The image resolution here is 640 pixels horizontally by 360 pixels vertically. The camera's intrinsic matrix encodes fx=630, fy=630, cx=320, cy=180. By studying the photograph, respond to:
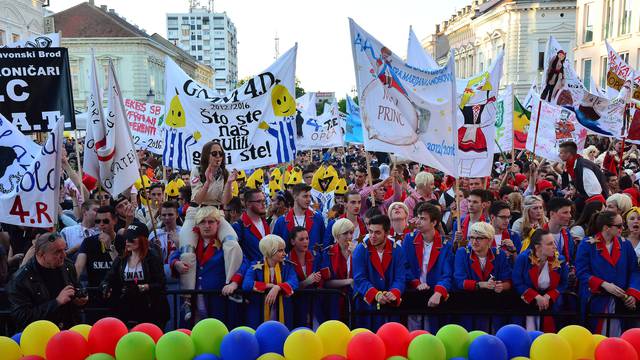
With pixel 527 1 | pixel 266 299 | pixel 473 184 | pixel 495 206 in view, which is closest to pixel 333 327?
pixel 266 299

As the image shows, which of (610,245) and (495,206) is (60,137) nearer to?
(495,206)

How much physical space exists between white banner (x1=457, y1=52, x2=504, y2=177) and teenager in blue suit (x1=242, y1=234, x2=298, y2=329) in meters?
2.66

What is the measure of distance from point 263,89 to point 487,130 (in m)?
2.70

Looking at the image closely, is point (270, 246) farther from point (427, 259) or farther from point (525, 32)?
point (525, 32)

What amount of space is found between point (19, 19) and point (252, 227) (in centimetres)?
4085

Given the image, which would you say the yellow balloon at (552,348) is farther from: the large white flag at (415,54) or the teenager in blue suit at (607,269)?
the large white flag at (415,54)

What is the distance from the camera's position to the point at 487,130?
24.1ft

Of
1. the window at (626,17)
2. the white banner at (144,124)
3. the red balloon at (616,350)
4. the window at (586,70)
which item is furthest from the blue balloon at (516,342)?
the window at (586,70)

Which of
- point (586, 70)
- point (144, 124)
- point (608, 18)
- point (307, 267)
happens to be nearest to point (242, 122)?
point (307, 267)

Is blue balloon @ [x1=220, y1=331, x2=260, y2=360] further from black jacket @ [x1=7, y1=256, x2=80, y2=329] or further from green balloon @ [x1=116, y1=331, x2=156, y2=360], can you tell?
black jacket @ [x1=7, y1=256, x2=80, y2=329]

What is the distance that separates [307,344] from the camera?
381 centimetres

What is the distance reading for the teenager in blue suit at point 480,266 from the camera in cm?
525

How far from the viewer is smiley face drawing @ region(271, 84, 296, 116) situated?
7.63 m

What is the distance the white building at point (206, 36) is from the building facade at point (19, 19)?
12496cm
